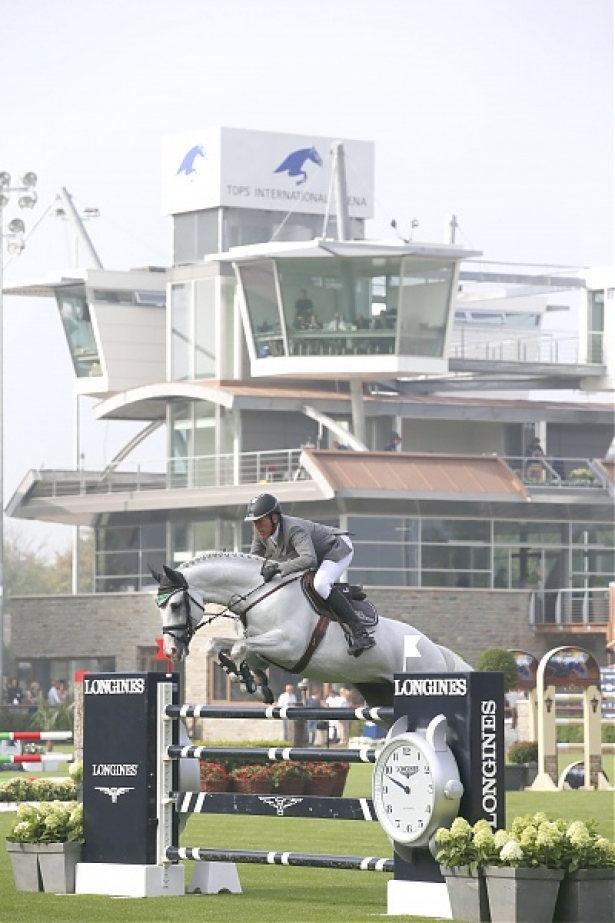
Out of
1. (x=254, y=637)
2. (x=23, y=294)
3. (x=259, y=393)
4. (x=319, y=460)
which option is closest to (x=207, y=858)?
(x=254, y=637)

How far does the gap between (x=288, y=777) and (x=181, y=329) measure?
4607 centimetres

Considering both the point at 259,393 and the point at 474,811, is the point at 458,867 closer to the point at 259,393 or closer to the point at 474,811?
the point at 474,811

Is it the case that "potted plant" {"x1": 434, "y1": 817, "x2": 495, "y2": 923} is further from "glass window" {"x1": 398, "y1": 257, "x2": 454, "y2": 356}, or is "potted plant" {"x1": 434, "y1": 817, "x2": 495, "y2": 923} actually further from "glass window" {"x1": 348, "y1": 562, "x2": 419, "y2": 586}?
"glass window" {"x1": 398, "y1": 257, "x2": 454, "y2": 356}

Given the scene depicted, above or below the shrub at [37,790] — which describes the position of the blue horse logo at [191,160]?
above

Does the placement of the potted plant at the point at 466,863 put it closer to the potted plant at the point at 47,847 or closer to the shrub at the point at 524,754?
the potted plant at the point at 47,847

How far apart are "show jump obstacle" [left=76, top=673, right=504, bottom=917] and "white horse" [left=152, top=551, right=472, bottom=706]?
414 millimetres

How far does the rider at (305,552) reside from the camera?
16219 millimetres

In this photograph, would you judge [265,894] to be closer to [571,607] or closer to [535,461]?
[571,607]

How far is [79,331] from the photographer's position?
7462 cm

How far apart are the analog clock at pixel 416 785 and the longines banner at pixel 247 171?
192 feet

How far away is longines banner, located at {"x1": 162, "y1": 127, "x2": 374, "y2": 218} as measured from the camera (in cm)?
7181

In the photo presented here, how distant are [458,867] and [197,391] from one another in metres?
56.4

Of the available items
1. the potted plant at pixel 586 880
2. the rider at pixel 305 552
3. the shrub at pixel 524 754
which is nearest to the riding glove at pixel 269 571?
the rider at pixel 305 552

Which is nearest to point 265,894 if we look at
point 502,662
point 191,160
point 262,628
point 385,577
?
point 262,628
